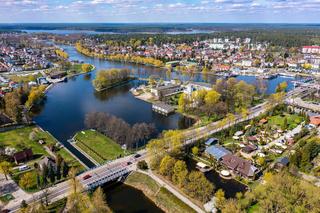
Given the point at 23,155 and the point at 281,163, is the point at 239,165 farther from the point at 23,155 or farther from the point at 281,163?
the point at 23,155

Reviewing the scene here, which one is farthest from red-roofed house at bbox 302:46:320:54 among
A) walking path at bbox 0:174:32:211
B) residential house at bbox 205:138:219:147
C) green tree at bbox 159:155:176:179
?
walking path at bbox 0:174:32:211

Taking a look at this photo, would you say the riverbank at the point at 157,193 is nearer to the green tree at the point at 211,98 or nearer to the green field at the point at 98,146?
the green field at the point at 98,146

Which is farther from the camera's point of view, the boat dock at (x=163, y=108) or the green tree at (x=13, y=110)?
the boat dock at (x=163, y=108)

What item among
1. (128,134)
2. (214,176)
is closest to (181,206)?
(214,176)

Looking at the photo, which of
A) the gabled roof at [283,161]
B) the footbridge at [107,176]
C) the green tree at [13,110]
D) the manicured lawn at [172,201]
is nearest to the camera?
the manicured lawn at [172,201]

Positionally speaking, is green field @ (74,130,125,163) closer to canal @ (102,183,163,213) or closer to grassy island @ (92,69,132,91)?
canal @ (102,183,163,213)

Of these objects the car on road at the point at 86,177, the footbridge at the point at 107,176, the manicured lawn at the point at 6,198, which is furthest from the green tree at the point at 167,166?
the manicured lawn at the point at 6,198

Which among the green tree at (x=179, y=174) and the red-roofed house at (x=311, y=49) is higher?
the red-roofed house at (x=311, y=49)

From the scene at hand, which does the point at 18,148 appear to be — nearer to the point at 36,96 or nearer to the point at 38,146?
the point at 38,146
